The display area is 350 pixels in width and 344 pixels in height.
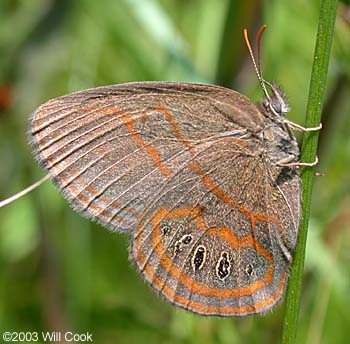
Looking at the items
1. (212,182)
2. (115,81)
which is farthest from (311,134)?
(115,81)

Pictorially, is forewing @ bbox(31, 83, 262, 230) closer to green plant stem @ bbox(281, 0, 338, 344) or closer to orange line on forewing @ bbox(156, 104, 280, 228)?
orange line on forewing @ bbox(156, 104, 280, 228)

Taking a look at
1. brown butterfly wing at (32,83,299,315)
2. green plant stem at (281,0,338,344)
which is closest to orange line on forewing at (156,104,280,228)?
brown butterfly wing at (32,83,299,315)

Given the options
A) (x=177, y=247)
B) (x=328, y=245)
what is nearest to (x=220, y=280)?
(x=177, y=247)

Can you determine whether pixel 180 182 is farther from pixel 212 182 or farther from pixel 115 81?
pixel 115 81

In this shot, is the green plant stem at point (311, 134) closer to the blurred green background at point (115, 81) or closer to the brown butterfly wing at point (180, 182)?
the brown butterfly wing at point (180, 182)

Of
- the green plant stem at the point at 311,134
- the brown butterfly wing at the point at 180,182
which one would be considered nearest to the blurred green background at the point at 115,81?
the brown butterfly wing at the point at 180,182

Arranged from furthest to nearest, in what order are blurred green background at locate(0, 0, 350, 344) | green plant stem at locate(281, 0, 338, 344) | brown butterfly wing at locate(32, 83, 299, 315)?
1. blurred green background at locate(0, 0, 350, 344)
2. brown butterfly wing at locate(32, 83, 299, 315)
3. green plant stem at locate(281, 0, 338, 344)
